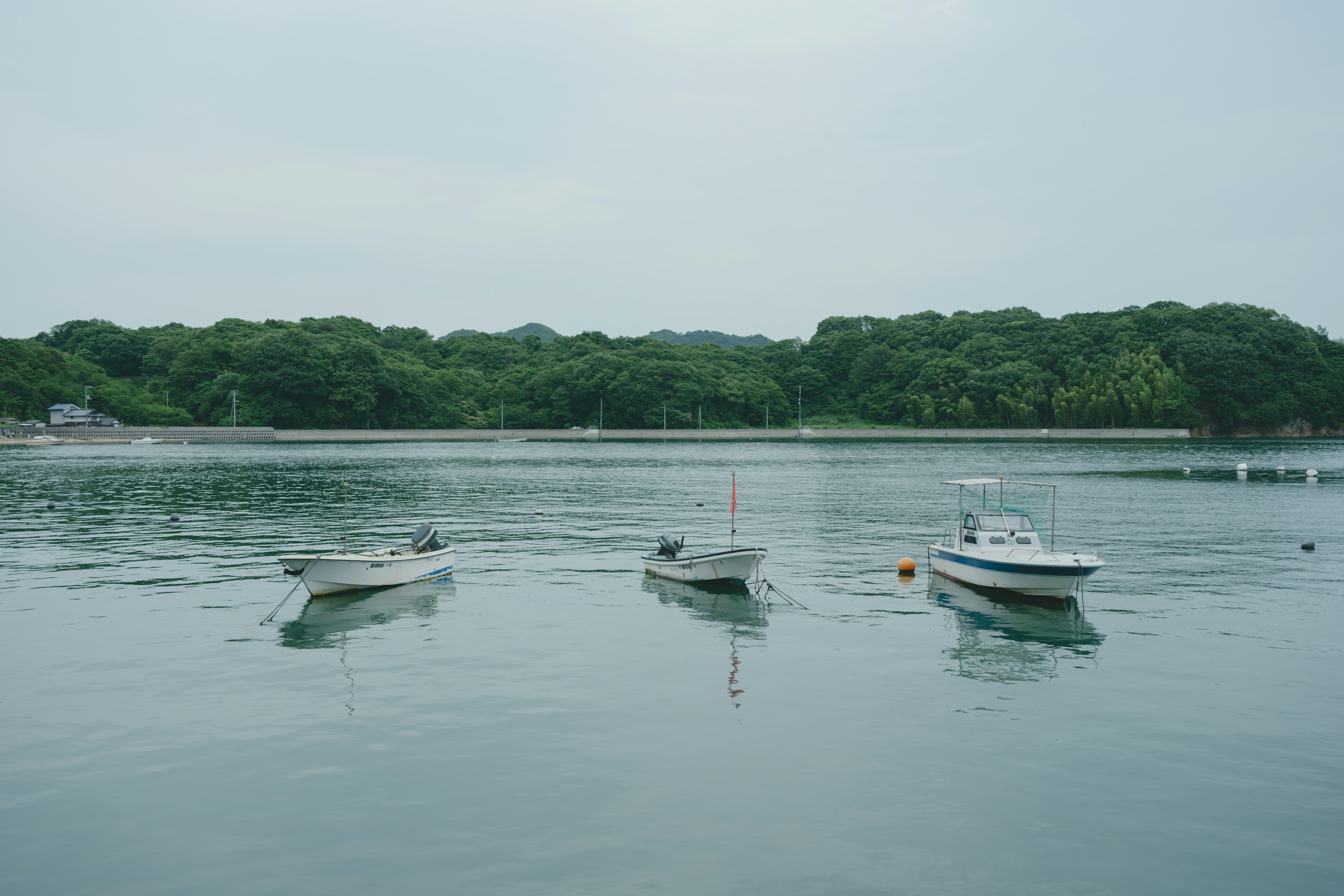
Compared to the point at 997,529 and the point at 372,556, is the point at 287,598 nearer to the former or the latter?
the point at 372,556

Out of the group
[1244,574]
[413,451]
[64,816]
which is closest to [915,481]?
[1244,574]

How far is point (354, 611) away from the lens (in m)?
29.1

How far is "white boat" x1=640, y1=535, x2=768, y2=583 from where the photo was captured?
→ 32250 mm

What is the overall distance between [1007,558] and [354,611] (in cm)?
2080

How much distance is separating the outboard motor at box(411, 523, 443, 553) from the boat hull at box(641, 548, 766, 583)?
8.26 metres

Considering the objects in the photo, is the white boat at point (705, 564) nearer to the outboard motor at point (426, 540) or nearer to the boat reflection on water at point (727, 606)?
the boat reflection on water at point (727, 606)

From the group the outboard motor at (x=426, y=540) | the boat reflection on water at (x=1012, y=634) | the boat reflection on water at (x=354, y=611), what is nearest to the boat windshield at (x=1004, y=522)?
the boat reflection on water at (x=1012, y=634)

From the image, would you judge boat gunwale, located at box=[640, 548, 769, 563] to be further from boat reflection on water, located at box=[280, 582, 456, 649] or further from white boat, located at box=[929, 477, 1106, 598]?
boat reflection on water, located at box=[280, 582, 456, 649]

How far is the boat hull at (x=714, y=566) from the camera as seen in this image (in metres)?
32.2

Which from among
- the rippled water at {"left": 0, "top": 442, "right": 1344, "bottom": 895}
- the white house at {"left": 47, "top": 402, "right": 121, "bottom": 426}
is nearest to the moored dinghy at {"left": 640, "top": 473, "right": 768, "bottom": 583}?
the rippled water at {"left": 0, "top": 442, "right": 1344, "bottom": 895}

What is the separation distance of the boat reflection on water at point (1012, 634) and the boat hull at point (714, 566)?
20.5 ft

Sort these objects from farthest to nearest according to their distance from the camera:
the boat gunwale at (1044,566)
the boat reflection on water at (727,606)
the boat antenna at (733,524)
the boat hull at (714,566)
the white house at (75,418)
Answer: the white house at (75,418) < the boat antenna at (733,524) < the boat hull at (714,566) < the boat gunwale at (1044,566) < the boat reflection on water at (727,606)

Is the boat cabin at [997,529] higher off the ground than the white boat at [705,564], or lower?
higher

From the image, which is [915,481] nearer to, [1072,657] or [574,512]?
[574,512]
